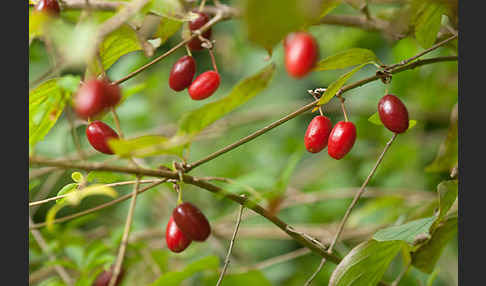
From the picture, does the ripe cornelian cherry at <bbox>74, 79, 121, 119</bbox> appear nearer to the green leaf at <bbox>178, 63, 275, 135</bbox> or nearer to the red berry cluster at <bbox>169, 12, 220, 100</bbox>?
the green leaf at <bbox>178, 63, 275, 135</bbox>

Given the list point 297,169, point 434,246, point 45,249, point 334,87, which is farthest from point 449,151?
point 297,169

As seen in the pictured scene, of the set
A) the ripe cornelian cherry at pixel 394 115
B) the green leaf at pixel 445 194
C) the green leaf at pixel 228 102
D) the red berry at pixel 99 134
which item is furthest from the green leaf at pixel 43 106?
the green leaf at pixel 445 194

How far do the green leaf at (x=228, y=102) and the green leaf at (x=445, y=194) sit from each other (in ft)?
1.13

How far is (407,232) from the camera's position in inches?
29.3

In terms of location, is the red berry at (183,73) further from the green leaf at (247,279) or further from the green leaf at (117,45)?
the green leaf at (247,279)

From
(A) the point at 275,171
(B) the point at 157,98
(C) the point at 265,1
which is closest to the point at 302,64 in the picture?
(C) the point at 265,1

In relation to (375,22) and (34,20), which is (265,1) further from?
(375,22)

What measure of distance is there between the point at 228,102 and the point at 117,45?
201mm

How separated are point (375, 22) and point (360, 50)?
36cm

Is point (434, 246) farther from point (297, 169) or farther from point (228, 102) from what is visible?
point (297, 169)

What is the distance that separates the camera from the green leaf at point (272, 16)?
368 mm

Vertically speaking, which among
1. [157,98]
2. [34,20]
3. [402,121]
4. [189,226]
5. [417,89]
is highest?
[34,20]

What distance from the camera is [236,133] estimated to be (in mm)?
2018

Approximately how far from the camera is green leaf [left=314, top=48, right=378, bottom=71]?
23.8 inches
